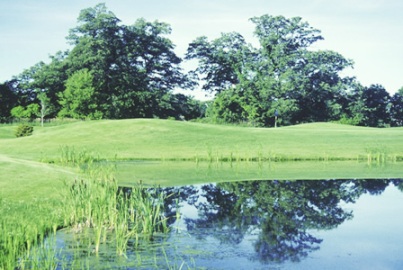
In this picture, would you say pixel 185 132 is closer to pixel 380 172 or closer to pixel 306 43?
pixel 380 172

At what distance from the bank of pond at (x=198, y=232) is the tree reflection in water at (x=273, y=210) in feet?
0.09

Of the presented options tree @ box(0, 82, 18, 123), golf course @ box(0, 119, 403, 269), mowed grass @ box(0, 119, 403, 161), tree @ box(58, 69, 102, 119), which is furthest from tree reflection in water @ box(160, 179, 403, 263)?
tree @ box(0, 82, 18, 123)

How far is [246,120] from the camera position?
74875 millimetres

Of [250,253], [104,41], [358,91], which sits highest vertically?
[104,41]

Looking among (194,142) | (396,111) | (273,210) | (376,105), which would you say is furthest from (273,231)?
(396,111)

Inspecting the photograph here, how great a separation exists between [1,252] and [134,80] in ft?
222

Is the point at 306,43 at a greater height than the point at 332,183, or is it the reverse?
the point at 306,43

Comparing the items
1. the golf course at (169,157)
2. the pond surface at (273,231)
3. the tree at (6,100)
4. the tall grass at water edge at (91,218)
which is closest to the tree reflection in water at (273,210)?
the pond surface at (273,231)

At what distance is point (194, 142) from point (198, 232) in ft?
78.3

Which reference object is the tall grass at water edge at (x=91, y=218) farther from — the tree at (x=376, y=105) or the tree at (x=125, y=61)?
the tree at (x=376, y=105)

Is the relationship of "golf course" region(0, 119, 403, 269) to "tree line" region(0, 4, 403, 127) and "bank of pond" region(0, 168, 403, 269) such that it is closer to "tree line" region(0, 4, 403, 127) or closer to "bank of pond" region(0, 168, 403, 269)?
"bank of pond" region(0, 168, 403, 269)

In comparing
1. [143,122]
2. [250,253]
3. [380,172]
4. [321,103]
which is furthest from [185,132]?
[321,103]

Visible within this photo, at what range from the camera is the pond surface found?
961cm

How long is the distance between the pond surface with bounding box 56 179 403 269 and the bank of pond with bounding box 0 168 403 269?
0.02 metres
